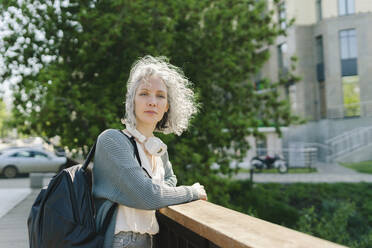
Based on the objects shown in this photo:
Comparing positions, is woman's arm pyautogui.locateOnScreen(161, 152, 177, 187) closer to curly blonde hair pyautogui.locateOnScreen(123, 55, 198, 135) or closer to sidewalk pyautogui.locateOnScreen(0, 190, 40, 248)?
curly blonde hair pyautogui.locateOnScreen(123, 55, 198, 135)

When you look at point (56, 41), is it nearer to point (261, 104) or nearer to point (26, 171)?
point (261, 104)

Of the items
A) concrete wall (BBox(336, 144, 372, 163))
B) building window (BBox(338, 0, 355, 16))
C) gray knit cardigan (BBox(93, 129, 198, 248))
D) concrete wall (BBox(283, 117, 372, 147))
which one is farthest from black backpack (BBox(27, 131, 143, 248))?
building window (BBox(338, 0, 355, 16))

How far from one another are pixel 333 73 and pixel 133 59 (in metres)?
24.3

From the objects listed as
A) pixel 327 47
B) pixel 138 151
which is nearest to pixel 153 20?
pixel 138 151

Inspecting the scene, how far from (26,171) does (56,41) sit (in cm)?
1342

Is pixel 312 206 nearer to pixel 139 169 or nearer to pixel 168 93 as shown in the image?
pixel 168 93

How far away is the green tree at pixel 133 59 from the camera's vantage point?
30.2 feet

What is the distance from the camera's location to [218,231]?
1.80 metres

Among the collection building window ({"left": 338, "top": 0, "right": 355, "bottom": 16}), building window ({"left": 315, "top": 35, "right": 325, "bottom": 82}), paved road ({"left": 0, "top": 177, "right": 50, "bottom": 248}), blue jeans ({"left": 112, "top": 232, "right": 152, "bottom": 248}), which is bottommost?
paved road ({"left": 0, "top": 177, "right": 50, "bottom": 248})

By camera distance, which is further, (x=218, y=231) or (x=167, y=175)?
(x=167, y=175)

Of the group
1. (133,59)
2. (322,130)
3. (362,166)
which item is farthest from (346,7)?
(133,59)

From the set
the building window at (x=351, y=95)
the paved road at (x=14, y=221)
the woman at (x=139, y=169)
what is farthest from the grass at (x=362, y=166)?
the woman at (x=139, y=169)

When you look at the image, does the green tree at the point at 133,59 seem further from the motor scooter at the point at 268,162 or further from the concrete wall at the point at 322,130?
the concrete wall at the point at 322,130

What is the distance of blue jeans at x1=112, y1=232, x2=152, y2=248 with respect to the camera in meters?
2.16
